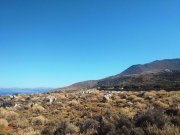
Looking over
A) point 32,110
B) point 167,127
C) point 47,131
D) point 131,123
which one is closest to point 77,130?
point 47,131

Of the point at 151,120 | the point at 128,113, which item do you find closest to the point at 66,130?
the point at 151,120

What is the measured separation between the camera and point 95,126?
550 inches

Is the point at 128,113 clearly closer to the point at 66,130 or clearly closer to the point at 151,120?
the point at 66,130

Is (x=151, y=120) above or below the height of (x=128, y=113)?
above

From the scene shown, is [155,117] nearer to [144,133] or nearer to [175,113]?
[144,133]

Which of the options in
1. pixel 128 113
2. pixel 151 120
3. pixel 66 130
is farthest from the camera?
pixel 128 113

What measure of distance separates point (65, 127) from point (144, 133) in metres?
4.94

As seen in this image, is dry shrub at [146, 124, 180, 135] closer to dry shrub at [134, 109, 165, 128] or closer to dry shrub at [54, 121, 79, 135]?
dry shrub at [134, 109, 165, 128]

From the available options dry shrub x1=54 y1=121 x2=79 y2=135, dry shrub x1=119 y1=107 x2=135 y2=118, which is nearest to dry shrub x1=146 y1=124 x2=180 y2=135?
dry shrub x1=54 y1=121 x2=79 y2=135

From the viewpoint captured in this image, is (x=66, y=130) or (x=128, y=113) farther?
(x=128, y=113)

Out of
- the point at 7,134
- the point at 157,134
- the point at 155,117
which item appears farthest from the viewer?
the point at 7,134

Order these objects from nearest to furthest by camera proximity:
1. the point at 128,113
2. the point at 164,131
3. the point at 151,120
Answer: the point at 164,131 < the point at 151,120 < the point at 128,113

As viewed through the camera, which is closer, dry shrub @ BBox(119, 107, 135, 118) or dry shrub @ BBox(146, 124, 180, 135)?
dry shrub @ BBox(146, 124, 180, 135)

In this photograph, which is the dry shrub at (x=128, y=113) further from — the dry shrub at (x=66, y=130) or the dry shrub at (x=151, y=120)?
the dry shrub at (x=151, y=120)
